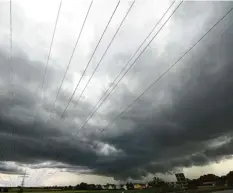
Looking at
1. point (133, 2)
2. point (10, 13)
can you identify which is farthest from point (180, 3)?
point (10, 13)

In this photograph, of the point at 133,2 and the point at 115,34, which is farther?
the point at 115,34

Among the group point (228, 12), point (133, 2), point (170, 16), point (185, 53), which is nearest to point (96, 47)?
point (133, 2)

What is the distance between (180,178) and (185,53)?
61.7 metres

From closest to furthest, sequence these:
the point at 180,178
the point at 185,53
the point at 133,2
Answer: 1. the point at 133,2
2. the point at 185,53
3. the point at 180,178

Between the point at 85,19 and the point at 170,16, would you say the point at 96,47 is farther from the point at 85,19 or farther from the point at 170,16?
the point at 170,16

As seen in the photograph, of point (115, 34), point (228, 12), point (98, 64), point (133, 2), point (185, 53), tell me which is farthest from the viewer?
point (98, 64)

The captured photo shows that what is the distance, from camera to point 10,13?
12.6 metres

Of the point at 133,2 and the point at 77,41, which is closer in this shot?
the point at 133,2

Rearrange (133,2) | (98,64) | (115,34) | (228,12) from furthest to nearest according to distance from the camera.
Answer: (98,64) → (115,34) → (228,12) → (133,2)

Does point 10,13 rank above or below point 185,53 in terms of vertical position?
above

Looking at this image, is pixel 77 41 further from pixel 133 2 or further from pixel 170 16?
pixel 170 16

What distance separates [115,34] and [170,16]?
11.5 ft

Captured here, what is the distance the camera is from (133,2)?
11.8m

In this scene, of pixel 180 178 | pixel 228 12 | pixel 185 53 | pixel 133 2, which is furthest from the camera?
pixel 180 178
